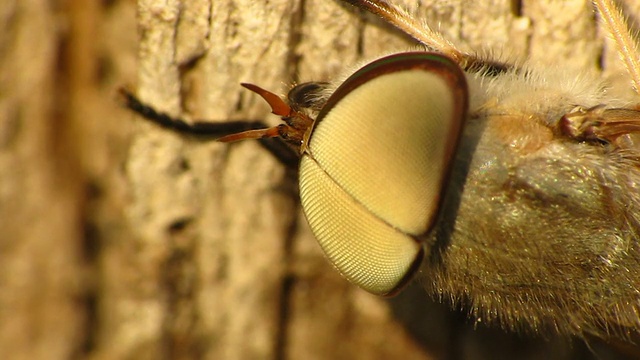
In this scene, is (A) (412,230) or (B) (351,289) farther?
(B) (351,289)

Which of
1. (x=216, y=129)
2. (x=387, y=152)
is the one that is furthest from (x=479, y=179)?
(x=216, y=129)

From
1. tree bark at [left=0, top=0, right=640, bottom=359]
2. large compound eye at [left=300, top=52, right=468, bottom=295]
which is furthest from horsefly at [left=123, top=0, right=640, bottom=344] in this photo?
tree bark at [left=0, top=0, right=640, bottom=359]

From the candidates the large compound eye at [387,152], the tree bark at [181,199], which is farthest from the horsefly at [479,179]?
the tree bark at [181,199]

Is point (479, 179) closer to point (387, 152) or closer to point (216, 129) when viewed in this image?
point (387, 152)

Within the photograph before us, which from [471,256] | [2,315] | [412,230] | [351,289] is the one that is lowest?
[2,315]

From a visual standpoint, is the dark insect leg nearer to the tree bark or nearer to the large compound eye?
the tree bark

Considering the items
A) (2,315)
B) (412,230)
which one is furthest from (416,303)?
(2,315)

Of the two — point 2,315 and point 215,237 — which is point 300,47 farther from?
point 2,315
